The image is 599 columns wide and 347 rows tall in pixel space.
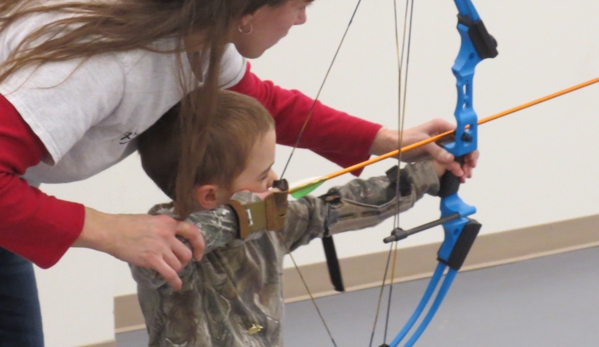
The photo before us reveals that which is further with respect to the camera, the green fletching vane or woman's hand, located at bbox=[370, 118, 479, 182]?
woman's hand, located at bbox=[370, 118, 479, 182]

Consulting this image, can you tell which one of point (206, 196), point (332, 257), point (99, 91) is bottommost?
point (332, 257)

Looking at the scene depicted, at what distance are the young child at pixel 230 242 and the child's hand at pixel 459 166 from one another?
0.45ft

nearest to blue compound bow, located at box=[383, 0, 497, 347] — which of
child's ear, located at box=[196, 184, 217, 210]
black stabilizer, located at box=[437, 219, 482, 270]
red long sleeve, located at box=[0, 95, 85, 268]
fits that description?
black stabilizer, located at box=[437, 219, 482, 270]

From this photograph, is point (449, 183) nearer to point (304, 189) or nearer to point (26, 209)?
point (304, 189)

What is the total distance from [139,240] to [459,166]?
1.49 feet

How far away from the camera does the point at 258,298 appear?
91 centimetres

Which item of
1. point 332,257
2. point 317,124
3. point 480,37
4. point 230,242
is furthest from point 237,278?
point 480,37

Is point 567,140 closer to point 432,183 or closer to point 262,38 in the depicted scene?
point 432,183

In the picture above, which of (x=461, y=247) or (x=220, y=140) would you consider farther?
(x=461, y=247)

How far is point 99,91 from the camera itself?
0.69m

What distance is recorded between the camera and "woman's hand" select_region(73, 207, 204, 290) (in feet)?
2.33

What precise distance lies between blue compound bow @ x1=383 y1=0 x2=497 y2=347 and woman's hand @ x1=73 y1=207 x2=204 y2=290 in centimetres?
29

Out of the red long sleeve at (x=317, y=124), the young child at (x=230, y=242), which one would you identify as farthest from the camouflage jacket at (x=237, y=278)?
the red long sleeve at (x=317, y=124)

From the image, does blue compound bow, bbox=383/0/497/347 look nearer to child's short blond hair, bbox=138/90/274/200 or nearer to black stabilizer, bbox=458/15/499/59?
black stabilizer, bbox=458/15/499/59
